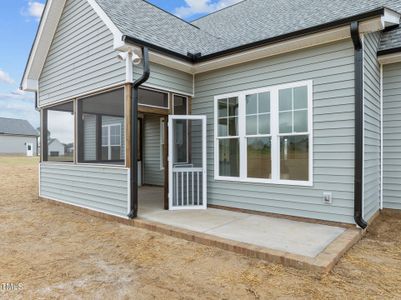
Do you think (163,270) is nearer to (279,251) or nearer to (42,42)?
(279,251)

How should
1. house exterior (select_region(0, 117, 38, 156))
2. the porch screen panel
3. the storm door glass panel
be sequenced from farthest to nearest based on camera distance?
house exterior (select_region(0, 117, 38, 156)), the porch screen panel, the storm door glass panel

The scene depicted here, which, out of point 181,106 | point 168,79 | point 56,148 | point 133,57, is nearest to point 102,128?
point 56,148

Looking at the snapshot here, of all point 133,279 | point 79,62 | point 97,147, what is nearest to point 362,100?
point 133,279

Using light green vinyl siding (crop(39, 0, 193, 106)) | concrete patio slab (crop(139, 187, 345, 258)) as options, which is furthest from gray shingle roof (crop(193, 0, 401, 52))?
concrete patio slab (crop(139, 187, 345, 258))

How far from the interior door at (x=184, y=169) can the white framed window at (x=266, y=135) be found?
0.37 meters

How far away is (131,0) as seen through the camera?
7.07m

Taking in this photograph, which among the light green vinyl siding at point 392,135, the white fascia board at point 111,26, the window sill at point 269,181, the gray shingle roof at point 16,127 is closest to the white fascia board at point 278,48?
the white fascia board at point 111,26

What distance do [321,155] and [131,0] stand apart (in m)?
6.02

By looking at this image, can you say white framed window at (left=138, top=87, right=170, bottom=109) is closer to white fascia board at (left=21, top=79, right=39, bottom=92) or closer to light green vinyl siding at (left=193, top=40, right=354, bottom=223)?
light green vinyl siding at (left=193, top=40, right=354, bottom=223)

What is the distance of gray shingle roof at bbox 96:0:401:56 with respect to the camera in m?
5.44

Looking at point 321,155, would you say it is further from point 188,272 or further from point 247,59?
point 188,272

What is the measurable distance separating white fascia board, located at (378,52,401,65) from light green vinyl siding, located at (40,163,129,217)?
5246 millimetres

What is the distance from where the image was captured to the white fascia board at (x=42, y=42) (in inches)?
261

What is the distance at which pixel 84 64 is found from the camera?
610 cm
